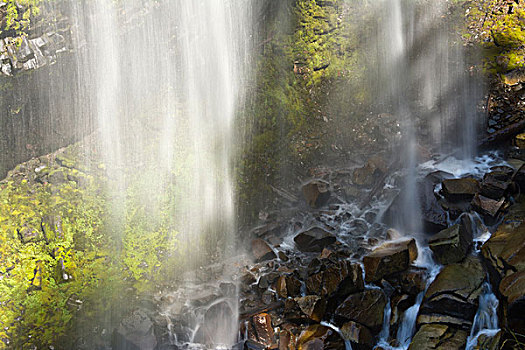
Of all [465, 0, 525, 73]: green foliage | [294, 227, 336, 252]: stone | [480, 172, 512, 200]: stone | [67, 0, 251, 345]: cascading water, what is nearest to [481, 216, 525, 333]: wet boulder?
[480, 172, 512, 200]: stone

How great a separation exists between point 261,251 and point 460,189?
3.71m

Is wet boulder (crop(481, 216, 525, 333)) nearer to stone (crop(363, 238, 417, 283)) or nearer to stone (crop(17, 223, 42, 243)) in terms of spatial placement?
stone (crop(363, 238, 417, 283))

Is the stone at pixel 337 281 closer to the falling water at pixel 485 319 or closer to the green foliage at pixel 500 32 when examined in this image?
the falling water at pixel 485 319

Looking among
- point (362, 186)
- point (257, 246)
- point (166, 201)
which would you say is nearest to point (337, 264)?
point (257, 246)

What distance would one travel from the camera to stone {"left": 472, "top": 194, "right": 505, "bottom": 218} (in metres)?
5.87

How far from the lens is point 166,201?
7.04 metres

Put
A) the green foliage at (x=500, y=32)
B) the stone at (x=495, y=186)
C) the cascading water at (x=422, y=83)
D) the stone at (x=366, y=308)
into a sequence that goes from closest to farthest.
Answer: the stone at (x=366, y=308), the stone at (x=495, y=186), the cascading water at (x=422, y=83), the green foliage at (x=500, y=32)

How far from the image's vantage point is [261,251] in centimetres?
663

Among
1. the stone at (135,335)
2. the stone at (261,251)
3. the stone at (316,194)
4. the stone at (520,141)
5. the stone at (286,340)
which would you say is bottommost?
the stone at (135,335)

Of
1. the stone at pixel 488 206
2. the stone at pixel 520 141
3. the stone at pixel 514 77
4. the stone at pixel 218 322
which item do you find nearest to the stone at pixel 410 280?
the stone at pixel 488 206

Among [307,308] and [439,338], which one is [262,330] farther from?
[439,338]

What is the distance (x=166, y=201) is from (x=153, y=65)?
2.67m

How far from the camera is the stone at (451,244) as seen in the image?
5.39 metres

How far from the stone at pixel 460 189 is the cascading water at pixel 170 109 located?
408 cm
